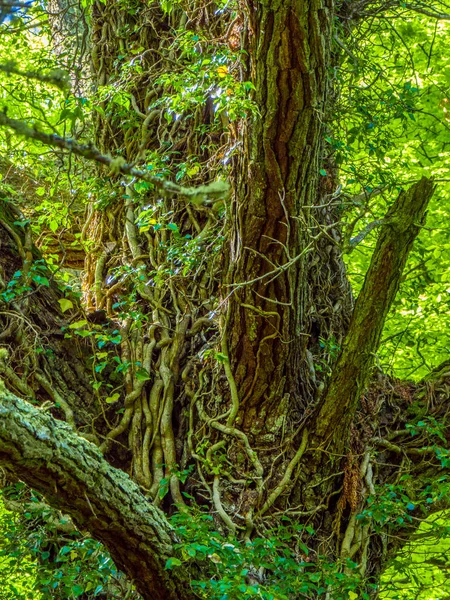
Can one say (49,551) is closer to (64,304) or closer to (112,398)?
(112,398)

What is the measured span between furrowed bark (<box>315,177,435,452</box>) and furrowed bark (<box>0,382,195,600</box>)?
1070 mm

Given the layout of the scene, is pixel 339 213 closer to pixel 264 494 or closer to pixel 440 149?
pixel 264 494

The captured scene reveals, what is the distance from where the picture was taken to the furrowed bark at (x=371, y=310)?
3025 millimetres

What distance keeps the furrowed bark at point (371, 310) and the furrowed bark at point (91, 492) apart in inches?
42.1

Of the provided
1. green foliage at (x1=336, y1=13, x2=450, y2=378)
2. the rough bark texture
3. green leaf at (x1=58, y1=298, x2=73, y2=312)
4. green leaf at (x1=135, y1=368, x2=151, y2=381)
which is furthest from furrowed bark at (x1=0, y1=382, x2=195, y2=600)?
green foliage at (x1=336, y1=13, x2=450, y2=378)

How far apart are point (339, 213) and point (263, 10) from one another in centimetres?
168

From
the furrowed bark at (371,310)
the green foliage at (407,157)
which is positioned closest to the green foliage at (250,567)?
the furrowed bark at (371,310)

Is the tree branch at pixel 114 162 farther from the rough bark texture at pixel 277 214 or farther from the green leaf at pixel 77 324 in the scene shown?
the green leaf at pixel 77 324

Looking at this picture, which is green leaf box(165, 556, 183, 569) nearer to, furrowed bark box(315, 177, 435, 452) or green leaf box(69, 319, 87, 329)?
furrowed bark box(315, 177, 435, 452)

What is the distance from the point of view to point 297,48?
110 inches

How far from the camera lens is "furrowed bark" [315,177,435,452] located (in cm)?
303

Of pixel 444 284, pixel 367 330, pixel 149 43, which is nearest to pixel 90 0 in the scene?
pixel 149 43

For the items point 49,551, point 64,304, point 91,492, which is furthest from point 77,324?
point 91,492

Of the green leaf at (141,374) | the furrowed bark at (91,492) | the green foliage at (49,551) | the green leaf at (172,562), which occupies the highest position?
the green leaf at (141,374)
